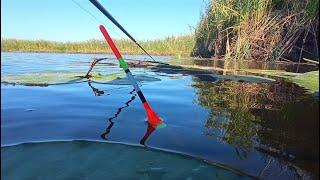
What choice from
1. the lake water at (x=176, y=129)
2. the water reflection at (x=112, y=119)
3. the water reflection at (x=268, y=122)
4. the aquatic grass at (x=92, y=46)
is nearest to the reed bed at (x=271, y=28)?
the water reflection at (x=268, y=122)

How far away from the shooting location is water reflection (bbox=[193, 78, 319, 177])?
2.64 metres

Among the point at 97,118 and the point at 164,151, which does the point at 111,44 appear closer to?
the point at 97,118

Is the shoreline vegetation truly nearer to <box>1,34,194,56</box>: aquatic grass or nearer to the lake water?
the lake water

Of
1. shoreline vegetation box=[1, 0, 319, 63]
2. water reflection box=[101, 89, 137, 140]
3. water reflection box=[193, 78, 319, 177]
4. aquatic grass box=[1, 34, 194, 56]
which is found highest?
shoreline vegetation box=[1, 0, 319, 63]

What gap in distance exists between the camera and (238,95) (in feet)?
17.2

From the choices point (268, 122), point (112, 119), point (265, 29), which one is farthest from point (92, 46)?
point (268, 122)

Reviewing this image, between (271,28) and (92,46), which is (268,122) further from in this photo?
(92,46)

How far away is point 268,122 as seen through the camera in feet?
11.7

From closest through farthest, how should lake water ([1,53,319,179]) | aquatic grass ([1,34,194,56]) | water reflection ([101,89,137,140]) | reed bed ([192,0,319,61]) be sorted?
lake water ([1,53,319,179]) < water reflection ([101,89,137,140]) < reed bed ([192,0,319,61]) < aquatic grass ([1,34,194,56])

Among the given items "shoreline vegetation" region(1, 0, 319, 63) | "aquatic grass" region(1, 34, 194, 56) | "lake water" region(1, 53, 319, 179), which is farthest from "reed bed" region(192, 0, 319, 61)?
"aquatic grass" region(1, 34, 194, 56)

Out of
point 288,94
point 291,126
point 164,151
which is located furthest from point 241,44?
point 164,151

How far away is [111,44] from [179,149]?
1.22 m

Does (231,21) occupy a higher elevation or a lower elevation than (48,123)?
higher

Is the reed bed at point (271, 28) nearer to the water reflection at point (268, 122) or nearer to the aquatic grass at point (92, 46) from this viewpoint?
the water reflection at point (268, 122)
